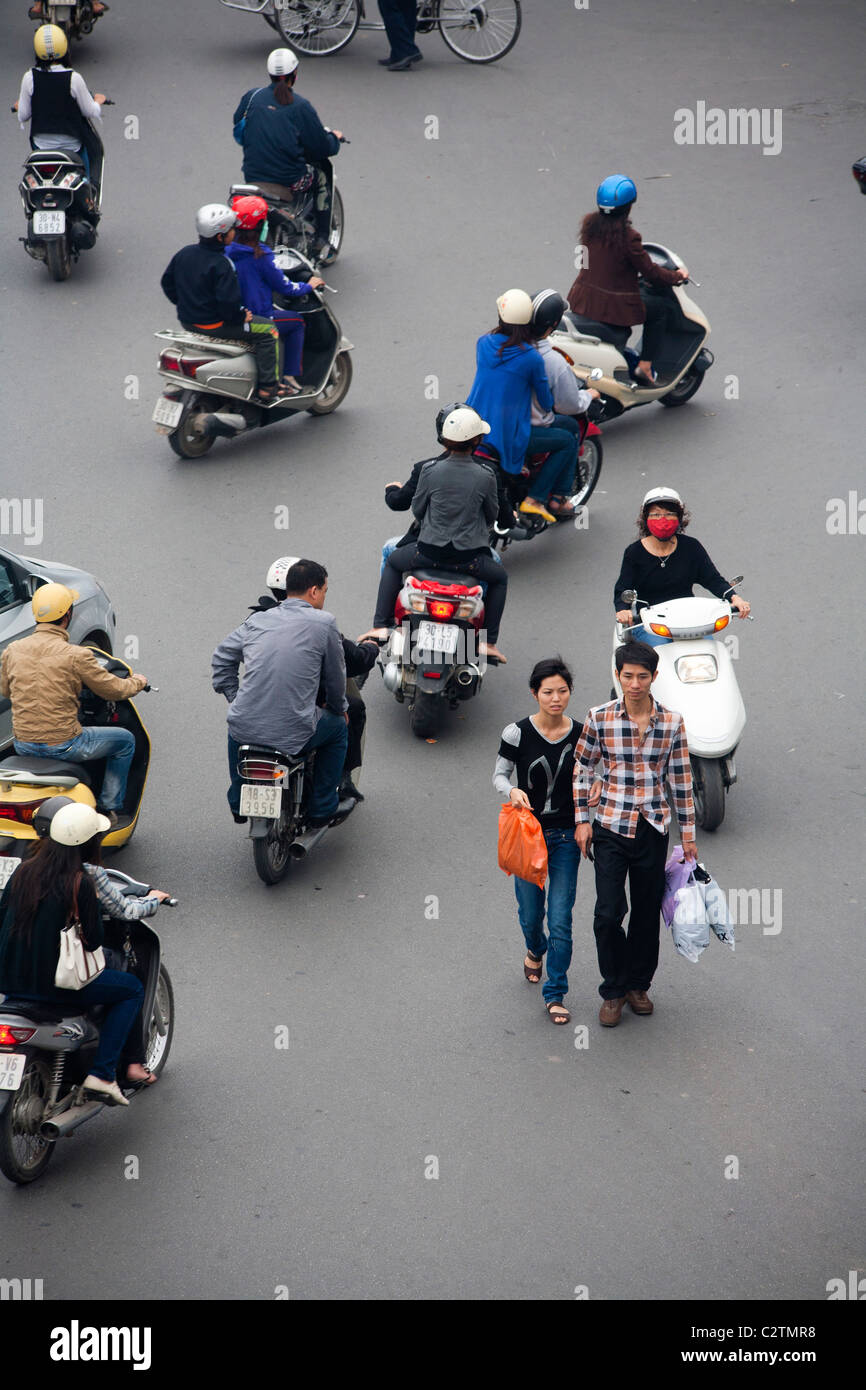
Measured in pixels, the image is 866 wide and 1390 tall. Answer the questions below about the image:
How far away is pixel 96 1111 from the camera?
5.79 metres

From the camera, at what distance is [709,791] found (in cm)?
777

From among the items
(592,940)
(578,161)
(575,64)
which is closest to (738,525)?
(592,940)

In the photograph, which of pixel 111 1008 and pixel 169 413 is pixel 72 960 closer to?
pixel 111 1008

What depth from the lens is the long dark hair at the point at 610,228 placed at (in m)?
11.5

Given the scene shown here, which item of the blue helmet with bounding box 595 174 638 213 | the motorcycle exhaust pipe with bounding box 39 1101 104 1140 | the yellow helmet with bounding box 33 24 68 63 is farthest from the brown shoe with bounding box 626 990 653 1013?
the yellow helmet with bounding box 33 24 68 63

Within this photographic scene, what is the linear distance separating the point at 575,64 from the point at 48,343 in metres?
9.40

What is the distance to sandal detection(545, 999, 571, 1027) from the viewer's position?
6.55 meters

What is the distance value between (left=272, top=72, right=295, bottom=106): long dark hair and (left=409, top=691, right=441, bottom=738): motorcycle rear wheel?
720 centimetres

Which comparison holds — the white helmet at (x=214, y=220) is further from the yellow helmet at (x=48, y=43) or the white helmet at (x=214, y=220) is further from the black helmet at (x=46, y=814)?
the black helmet at (x=46, y=814)

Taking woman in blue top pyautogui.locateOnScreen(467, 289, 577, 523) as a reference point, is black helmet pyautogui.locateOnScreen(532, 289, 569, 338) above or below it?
above

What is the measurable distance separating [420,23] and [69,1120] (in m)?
16.4

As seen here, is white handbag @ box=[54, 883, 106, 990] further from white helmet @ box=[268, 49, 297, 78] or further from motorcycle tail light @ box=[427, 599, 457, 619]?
white helmet @ box=[268, 49, 297, 78]

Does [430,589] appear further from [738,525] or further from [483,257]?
[483,257]

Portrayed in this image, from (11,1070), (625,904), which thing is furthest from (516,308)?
(11,1070)
